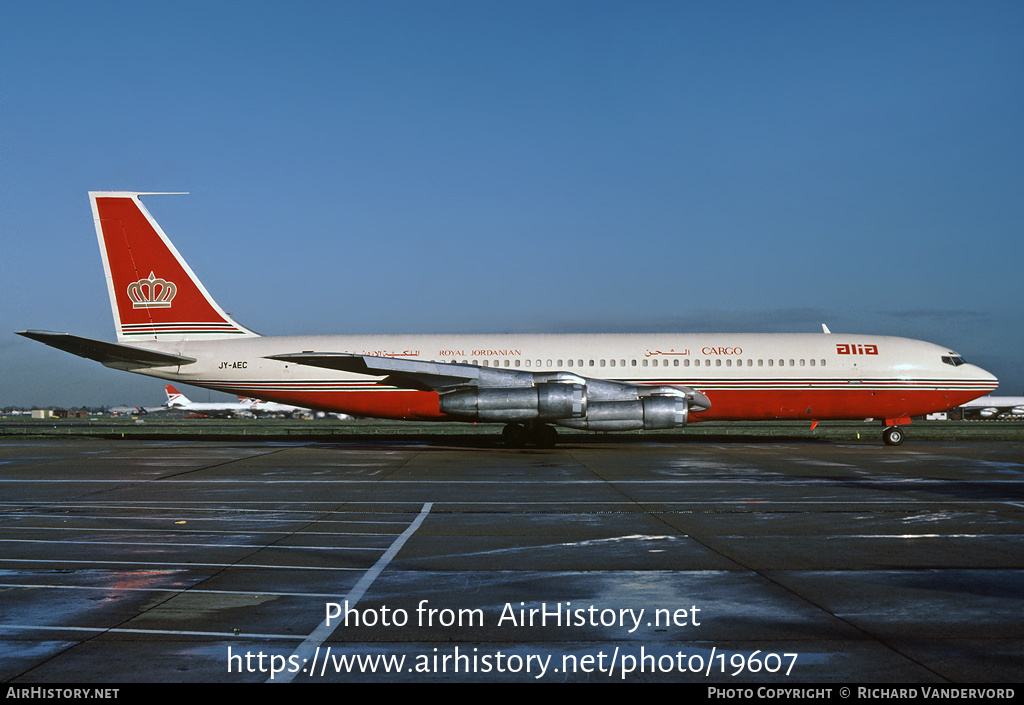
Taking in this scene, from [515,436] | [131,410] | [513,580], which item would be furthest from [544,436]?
[131,410]

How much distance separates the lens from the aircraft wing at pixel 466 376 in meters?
26.1

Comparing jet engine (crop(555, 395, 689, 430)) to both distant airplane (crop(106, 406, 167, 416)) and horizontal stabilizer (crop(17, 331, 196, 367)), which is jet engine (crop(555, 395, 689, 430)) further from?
distant airplane (crop(106, 406, 167, 416))

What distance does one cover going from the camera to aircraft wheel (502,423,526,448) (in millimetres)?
28547

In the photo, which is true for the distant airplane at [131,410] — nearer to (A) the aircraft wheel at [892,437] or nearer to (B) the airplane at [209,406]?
(B) the airplane at [209,406]

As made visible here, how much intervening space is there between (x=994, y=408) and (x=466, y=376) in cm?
8445

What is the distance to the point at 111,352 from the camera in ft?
93.1

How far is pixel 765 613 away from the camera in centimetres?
656

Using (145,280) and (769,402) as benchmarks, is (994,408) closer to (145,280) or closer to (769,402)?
(769,402)

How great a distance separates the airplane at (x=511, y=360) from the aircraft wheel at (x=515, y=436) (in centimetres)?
5

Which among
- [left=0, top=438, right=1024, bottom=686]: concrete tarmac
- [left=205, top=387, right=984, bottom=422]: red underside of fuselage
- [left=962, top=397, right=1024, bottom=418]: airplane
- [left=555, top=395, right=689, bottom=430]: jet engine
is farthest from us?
[left=962, top=397, right=1024, bottom=418]: airplane

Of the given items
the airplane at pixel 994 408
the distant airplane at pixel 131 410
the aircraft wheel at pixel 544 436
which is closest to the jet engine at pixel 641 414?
the aircraft wheel at pixel 544 436

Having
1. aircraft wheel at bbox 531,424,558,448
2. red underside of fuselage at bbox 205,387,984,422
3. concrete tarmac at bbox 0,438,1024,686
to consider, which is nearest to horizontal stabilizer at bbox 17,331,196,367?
red underside of fuselage at bbox 205,387,984,422

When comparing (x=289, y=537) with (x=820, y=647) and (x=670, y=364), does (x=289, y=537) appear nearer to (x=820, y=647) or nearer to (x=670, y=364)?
(x=820, y=647)
